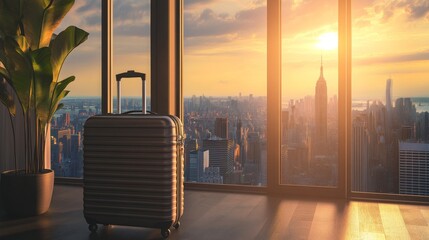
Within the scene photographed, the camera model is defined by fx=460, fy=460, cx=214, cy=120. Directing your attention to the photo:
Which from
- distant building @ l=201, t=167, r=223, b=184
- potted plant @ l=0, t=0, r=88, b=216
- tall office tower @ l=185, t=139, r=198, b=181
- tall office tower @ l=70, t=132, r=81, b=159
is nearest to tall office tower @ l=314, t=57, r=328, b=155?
distant building @ l=201, t=167, r=223, b=184

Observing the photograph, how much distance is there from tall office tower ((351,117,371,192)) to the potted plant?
6.92 feet

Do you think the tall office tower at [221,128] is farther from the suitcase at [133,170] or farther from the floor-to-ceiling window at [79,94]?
the suitcase at [133,170]

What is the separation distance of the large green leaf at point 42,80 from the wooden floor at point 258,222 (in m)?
0.69

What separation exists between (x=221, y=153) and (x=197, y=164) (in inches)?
9.2

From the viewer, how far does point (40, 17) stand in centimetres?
305

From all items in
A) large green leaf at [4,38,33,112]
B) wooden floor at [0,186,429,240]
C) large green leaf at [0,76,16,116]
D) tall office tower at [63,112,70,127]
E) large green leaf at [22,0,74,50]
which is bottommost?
wooden floor at [0,186,429,240]

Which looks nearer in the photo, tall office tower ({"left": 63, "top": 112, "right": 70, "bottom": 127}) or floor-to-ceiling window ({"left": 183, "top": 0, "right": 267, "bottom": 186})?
floor-to-ceiling window ({"left": 183, "top": 0, "right": 267, "bottom": 186})

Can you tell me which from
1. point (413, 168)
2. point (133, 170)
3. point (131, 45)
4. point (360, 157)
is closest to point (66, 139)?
point (131, 45)

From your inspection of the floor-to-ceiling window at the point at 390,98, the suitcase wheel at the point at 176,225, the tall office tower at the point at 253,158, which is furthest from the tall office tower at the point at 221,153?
the suitcase wheel at the point at 176,225

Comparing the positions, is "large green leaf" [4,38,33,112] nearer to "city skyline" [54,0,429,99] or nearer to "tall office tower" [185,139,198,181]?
"city skyline" [54,0,429,99]

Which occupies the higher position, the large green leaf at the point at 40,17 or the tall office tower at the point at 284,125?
the large green leaf at the point at 40,17

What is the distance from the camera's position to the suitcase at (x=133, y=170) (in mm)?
2520

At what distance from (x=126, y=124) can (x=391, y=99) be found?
201 centimetres

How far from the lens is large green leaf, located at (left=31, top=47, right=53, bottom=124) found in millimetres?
2939
